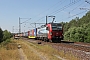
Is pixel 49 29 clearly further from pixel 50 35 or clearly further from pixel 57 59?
pixel 57 59

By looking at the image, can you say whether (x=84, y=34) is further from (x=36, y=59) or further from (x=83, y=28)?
(x=36, y=59)

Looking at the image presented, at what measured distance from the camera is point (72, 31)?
62125 mm

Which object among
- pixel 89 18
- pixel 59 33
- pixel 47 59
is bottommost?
pixel 47 59

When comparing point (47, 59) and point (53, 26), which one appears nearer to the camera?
point (47, 59)

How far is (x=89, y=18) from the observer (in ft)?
373

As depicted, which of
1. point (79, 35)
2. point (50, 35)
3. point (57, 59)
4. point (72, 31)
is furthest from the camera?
point (72, 31)

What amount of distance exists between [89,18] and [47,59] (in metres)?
101

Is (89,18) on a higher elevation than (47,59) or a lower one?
higher

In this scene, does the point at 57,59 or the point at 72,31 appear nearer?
the point at 57,59

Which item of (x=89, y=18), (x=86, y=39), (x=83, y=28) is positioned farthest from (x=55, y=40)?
(x=89, y=18)

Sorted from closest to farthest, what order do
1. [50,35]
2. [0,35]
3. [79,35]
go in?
[50,35] → [0,35] → [79,35]

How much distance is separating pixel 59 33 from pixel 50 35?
1.54 meters

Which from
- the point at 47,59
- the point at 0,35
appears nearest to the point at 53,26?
the point at 0,35

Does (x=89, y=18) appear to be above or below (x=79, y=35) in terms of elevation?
above
